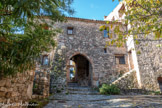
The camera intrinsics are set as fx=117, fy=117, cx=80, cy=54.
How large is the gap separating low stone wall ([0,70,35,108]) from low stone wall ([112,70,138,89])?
19.7 ft

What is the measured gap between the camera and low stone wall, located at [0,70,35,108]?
2301mm

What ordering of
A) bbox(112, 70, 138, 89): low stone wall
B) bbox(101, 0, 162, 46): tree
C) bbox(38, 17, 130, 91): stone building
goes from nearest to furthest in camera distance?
1. bbox(101, 0, 162, 46): tree
2. bbox(112, 70, 138, 89): low stone wall
3. bbox(38, 17, 130, 91): stone building

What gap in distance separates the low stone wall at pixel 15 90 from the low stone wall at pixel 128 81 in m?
6.01

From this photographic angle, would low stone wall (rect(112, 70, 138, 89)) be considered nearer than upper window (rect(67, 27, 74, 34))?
Yes

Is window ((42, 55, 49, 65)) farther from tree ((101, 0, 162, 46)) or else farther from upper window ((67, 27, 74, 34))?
tree ((101, 0, 162, 46))

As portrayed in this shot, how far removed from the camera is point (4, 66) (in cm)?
209

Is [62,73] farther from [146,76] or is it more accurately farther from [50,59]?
[146,76]

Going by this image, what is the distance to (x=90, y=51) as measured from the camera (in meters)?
9.61

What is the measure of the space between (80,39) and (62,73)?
338 centimetres

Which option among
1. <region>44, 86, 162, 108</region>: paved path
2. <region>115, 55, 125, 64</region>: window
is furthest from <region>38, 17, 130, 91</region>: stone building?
<region>44, 86, 162, 108</region>: paved path

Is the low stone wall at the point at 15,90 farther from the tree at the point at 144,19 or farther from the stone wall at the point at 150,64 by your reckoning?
the stone wall at the point at 150,64

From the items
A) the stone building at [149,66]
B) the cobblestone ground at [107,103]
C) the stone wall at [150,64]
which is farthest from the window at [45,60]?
the stone wall at [150,64]

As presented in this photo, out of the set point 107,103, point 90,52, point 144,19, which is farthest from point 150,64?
point 144,19

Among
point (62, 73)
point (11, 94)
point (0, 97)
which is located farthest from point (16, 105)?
point (62, 73)
